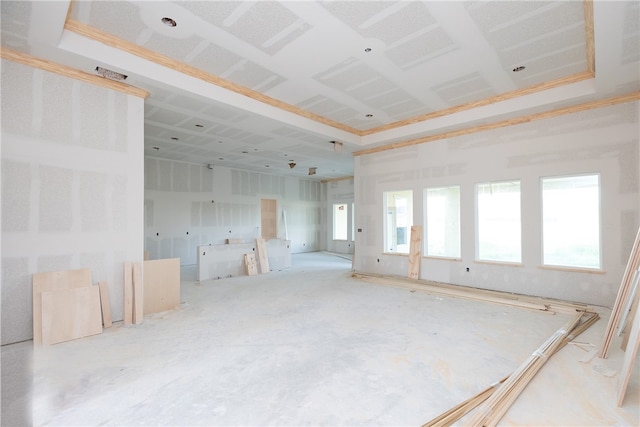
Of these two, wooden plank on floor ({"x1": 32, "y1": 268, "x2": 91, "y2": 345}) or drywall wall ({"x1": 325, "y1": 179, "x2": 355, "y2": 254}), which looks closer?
wooden plank on floor ({"x1": 32, "y1": 268, "x2": 91, "y2": 345})

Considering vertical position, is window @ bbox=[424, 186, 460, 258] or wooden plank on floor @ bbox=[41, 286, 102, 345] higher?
window @ bbox=[424, 186, 460, 258]

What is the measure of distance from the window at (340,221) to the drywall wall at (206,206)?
146 cm

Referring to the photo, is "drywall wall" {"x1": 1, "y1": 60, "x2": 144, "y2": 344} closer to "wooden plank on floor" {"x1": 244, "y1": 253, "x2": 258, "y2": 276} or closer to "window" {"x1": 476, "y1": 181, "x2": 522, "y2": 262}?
"wooden plank on floor" {"x1": 244, "y1": 253, "x2": 258, "y2": 276}

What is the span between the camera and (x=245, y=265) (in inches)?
300

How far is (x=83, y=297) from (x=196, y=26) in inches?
133

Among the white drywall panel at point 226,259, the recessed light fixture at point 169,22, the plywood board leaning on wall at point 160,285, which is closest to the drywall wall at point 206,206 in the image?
the white drywall panel at point 226,259

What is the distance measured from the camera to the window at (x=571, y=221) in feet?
15.5

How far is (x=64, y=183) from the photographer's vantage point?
3609 mm

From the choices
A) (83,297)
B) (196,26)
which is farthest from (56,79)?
(83,297)

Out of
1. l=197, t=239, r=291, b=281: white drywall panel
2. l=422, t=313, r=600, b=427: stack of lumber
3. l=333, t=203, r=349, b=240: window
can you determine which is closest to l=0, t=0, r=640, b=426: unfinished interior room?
l=422, t=313, r=600, b=427: stack of lumber

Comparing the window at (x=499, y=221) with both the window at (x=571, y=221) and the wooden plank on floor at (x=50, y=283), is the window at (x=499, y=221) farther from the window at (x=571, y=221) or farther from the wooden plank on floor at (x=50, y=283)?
the wooden plank on floor at (x=50, y=283)

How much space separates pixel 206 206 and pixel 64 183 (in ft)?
21.0

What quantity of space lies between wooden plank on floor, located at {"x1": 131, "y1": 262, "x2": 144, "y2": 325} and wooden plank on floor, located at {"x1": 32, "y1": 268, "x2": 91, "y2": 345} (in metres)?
0.51

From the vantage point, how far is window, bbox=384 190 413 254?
720cm
